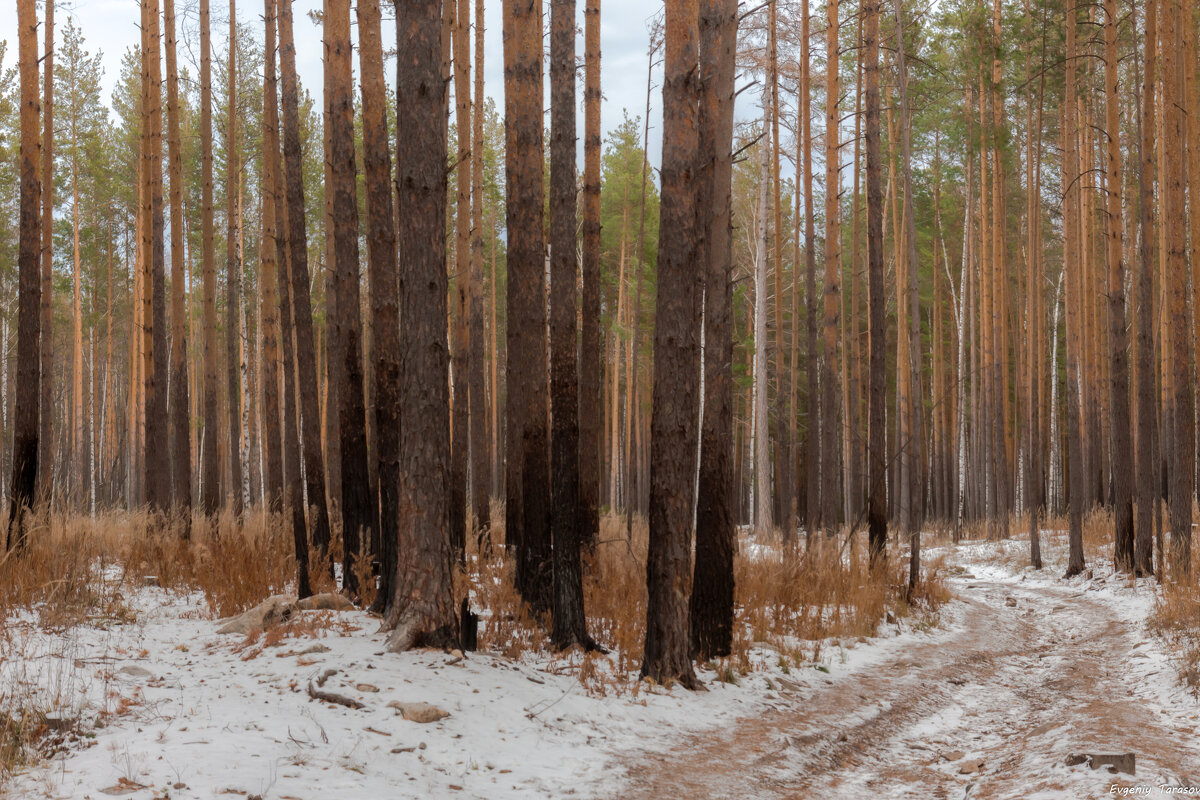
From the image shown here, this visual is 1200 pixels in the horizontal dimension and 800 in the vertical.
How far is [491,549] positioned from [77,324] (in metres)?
18.9

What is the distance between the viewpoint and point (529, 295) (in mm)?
7504

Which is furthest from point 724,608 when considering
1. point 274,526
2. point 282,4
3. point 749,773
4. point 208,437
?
point 208,437

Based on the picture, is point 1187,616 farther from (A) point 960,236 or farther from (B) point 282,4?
(A) point 960,236

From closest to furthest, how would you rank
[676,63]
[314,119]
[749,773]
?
[749,773], [676,63], [314,119]

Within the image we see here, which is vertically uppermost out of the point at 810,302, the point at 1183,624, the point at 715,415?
the point at 810,302

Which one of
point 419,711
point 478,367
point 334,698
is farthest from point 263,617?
point 478,367

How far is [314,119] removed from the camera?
26438 mm

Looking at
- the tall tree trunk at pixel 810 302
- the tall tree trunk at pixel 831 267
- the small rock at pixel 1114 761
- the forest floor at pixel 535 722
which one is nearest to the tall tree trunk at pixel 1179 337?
the tall tree trunk at pixel 831 267

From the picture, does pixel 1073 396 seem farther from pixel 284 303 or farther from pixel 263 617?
pixel 263 617

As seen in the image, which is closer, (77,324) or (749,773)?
(749,773)

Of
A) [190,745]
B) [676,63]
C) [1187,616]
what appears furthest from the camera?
[1187,616]

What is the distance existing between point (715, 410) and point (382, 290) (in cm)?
306

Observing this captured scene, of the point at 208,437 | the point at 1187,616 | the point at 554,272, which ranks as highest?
the point at 554,272

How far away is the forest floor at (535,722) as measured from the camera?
13.0 feet
